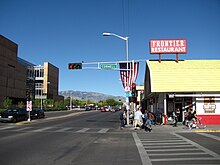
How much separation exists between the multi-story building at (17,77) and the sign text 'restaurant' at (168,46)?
110 feet

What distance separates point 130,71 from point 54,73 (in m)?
96.6

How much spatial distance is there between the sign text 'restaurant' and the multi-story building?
33.5m

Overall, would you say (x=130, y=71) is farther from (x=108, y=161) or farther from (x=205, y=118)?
(x=108, y=161)

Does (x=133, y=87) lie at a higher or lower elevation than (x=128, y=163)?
higher

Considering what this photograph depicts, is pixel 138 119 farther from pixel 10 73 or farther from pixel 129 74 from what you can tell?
pixel 10 73

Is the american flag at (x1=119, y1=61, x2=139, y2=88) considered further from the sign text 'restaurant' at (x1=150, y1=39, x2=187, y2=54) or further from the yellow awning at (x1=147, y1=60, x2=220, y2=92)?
the sign text 'restaurant' at (x1=150, y1=39, x2=187, y2=54)

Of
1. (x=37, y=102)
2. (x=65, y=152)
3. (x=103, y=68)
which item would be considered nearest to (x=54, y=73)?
(x=37, y=102)

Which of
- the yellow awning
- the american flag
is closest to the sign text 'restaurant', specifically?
the yellow awning

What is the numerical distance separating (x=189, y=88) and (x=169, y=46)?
736cm

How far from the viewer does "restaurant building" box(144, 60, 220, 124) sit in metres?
25.9

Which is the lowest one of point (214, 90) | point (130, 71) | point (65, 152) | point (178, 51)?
point (65, 152)

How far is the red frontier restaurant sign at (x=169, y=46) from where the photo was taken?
103ft

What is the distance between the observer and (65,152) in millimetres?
11078

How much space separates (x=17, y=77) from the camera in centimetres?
8356
